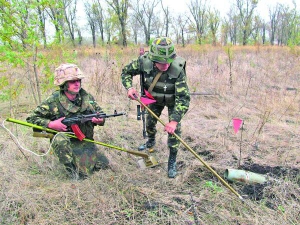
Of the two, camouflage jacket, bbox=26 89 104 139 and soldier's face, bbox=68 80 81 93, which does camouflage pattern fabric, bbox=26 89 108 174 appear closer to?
camouflage jacket, bbox=26 89 104 139

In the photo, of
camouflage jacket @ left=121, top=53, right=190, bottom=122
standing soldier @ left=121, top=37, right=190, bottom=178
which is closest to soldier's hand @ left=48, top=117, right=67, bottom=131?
standing soldier @ left=121, top=37, right=190, bottom=178

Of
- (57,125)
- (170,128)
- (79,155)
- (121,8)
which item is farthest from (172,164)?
(121,8)

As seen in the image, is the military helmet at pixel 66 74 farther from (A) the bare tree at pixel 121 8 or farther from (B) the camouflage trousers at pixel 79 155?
(A) the bare tree at pixel 121 8

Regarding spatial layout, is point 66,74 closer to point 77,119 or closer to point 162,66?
point 77,119

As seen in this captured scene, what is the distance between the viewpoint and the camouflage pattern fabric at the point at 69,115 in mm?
2842

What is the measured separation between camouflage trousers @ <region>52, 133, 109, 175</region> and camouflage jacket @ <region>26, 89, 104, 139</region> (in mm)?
232

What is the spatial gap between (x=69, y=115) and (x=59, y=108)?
134 mm

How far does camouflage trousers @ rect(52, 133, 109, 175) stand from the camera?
9.39ft

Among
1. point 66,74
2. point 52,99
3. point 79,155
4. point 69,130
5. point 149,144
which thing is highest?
point 66,74

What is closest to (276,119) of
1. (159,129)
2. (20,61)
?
(159,129)

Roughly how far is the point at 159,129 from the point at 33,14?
2.75 m

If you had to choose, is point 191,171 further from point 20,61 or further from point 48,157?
point 20,61

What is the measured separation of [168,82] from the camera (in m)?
3.05

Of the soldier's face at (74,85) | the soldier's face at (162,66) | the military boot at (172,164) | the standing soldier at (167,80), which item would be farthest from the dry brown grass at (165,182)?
the soldier's face at (162,66)
